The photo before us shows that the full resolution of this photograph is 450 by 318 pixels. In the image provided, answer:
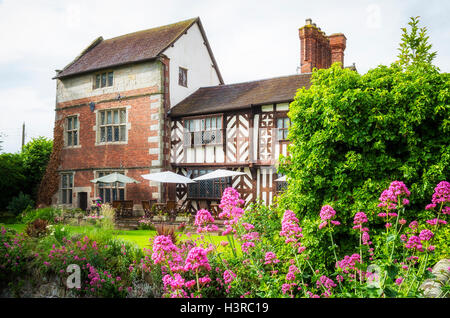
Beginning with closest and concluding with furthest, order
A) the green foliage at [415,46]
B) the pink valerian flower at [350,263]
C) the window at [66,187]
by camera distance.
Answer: the pink valerian flower at [350,263] → the green foliage at [415,46] → the window at [66,187]

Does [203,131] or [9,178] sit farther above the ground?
[203,131]

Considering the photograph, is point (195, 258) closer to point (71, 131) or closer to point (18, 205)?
point (18, 205)

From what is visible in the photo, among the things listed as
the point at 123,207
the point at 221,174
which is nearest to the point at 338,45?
the point at 221,174

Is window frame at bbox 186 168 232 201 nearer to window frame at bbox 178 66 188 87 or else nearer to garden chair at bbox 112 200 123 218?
garden chair at bbox 112 200 123 218

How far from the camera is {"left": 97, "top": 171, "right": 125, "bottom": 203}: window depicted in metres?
20.0

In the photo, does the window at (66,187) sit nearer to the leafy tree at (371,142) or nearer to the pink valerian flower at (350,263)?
the leafy tree at (371,142)

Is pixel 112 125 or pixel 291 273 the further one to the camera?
pixel 112 125

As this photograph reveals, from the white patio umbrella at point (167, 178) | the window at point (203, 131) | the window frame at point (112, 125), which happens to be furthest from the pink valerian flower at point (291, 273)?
the window frame at point (112, 125)

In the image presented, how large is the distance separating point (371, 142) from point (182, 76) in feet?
51.8

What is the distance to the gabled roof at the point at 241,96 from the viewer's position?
16694mm

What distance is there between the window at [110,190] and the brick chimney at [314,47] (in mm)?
10816

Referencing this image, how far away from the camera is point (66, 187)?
72.7 feet

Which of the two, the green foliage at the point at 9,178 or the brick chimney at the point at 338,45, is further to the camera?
the green foliage at the point at 9,178
